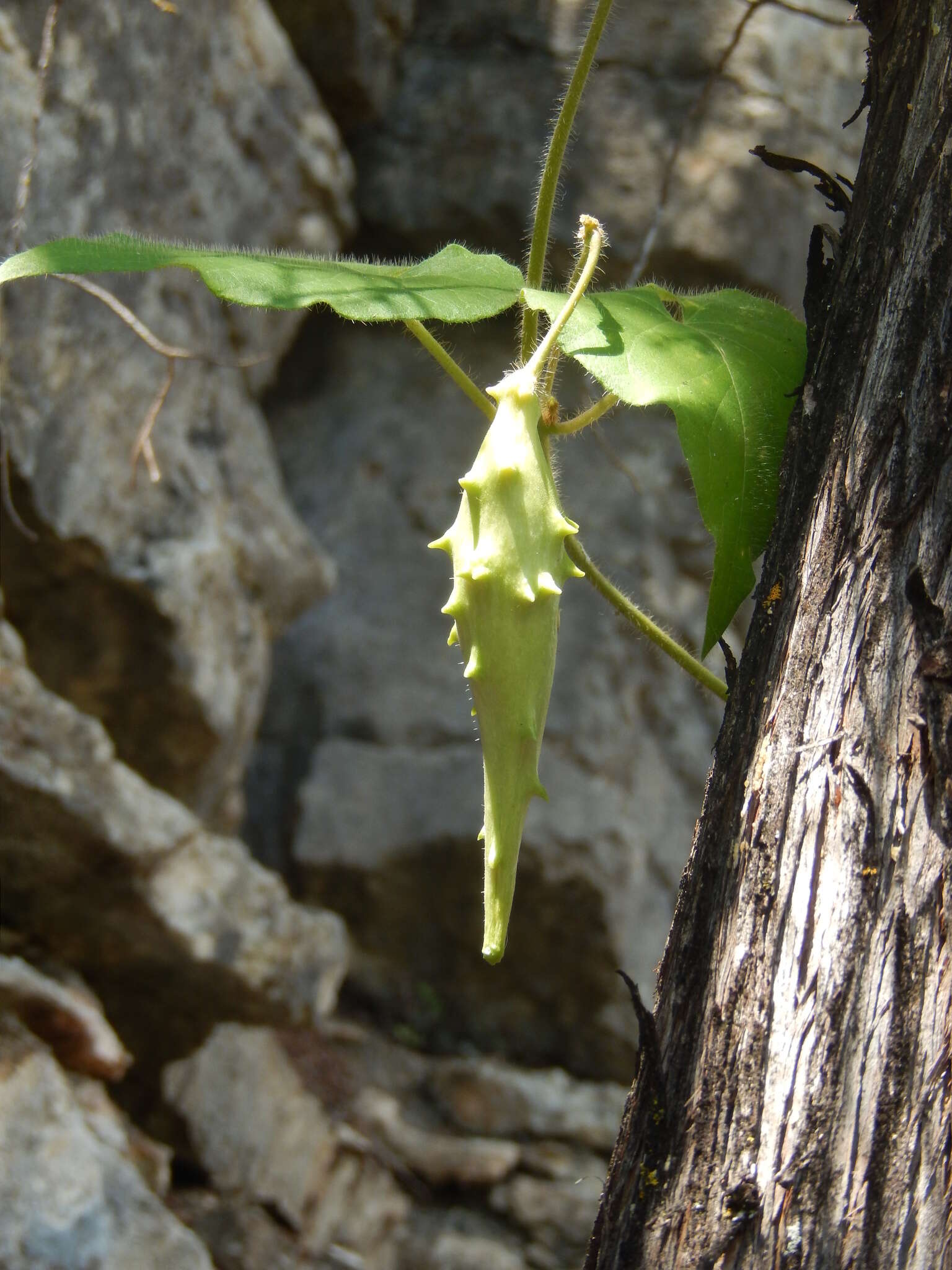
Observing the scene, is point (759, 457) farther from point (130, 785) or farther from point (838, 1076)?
point (130, 785)

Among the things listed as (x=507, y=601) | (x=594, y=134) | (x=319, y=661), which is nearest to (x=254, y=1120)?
(x=319, y=661)

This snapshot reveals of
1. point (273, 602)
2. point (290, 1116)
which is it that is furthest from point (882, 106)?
point (290, 1116)

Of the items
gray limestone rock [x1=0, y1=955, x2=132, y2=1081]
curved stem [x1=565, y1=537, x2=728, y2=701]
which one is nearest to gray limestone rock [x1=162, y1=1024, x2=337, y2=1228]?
gray limestone rock [x1=0, y1=955, x2=132, y2=1081]

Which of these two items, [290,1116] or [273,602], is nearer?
[290,1116]

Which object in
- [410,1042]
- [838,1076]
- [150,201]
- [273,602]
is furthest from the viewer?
[410,1042]

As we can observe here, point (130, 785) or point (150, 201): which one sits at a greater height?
point (150, 201)
